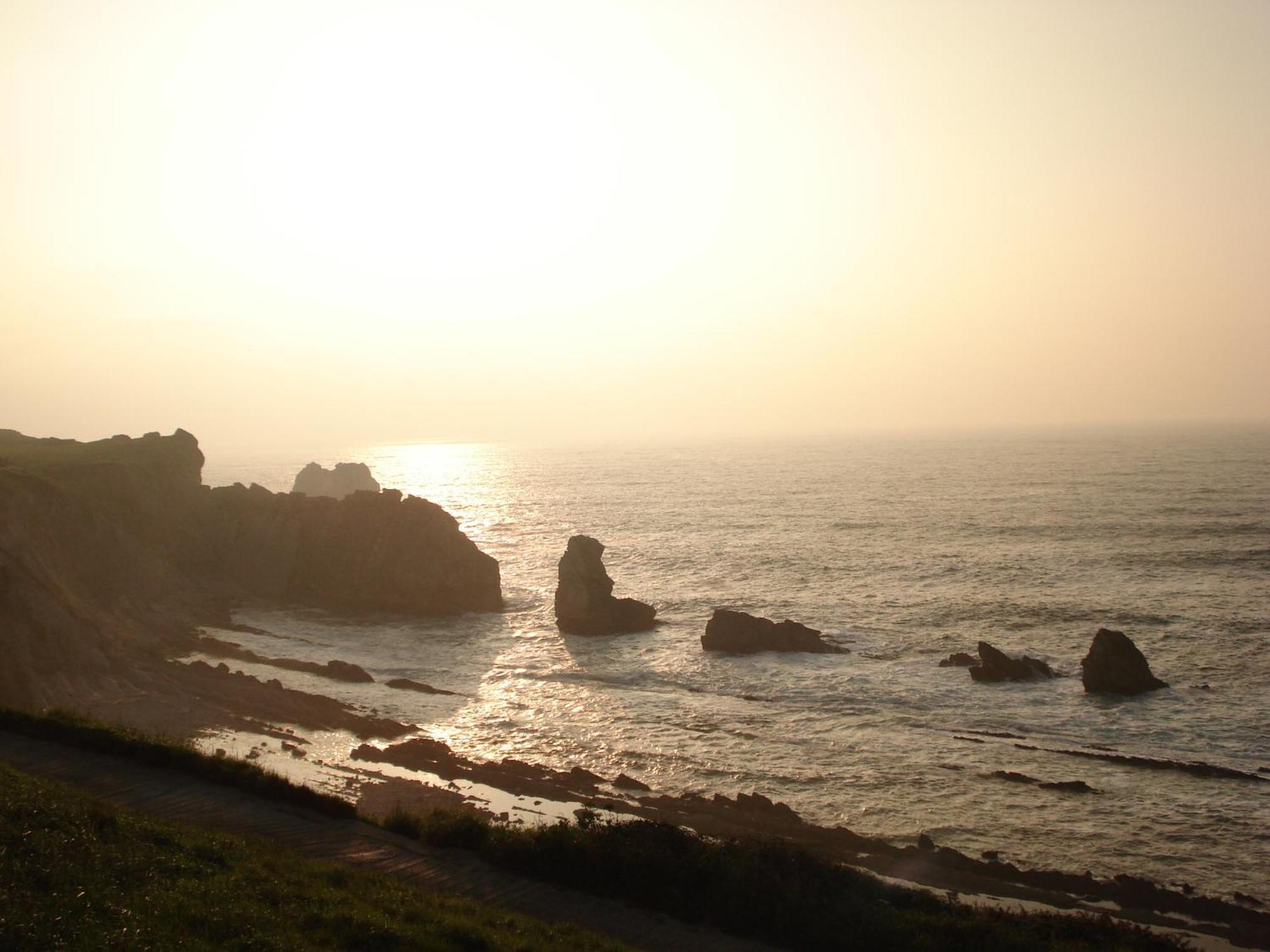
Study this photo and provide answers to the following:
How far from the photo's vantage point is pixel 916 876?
27125mm

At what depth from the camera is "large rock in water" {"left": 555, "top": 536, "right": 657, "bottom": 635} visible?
62750mm

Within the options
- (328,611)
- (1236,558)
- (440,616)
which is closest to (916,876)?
(440,616)

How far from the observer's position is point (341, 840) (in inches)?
941

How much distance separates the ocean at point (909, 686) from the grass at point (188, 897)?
14.6 meters

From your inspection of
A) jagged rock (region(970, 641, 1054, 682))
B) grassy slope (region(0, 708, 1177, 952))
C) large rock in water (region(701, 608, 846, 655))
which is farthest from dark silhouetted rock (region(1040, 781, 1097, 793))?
large rock in water (region(701, 608, 846, 655))

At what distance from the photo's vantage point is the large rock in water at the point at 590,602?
62.8m

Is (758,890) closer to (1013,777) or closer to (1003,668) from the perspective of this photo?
(1013,777)

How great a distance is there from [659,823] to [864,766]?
14.6 m

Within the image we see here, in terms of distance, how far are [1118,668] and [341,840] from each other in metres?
40.1

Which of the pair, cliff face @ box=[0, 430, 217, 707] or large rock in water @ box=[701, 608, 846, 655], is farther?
large rock in water @ box=[701, 608, 846, 655]

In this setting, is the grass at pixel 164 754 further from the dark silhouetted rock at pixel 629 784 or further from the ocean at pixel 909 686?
the dark silhouetted rock at pixel 629 784

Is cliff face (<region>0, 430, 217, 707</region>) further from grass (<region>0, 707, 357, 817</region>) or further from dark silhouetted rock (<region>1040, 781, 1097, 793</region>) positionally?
dark silhouetted rock (<region>1040, 781, 1097, 793</region>)

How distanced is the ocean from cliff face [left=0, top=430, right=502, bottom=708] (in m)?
4.52

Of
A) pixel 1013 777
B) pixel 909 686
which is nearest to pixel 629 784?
pixel 1013 777
